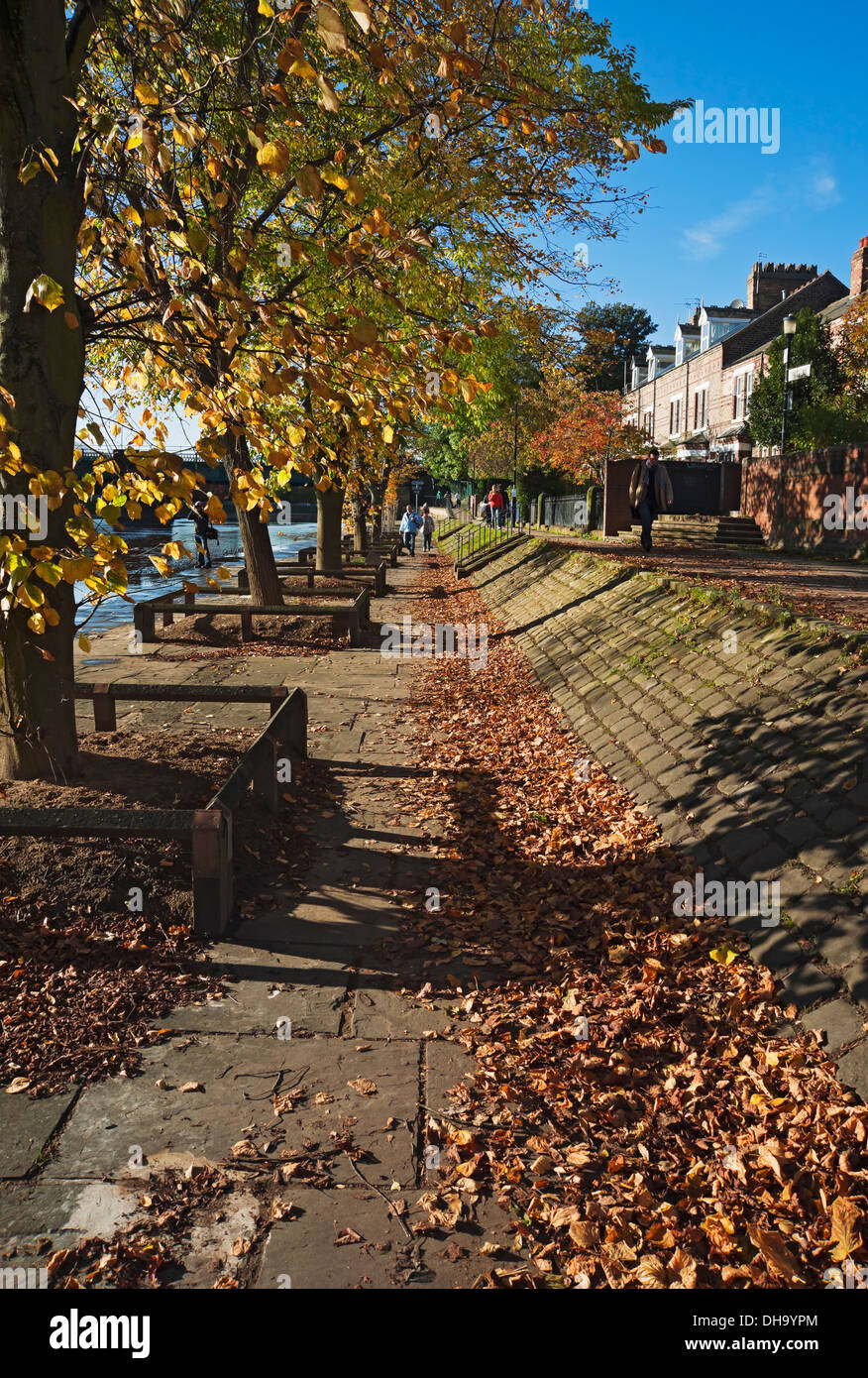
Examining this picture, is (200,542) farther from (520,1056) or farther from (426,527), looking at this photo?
(426,527)

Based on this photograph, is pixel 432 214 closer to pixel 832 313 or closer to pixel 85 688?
pixel 85 688

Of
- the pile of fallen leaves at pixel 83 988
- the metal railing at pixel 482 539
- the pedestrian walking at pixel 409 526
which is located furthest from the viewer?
the pedestrian walking at pixel 409 526

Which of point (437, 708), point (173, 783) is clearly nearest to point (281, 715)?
point (173, 783)

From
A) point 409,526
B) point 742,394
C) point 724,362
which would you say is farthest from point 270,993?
point 724,362

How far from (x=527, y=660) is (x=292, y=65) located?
33.7 ft

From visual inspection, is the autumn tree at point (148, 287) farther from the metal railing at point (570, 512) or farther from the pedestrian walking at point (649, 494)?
the metal railing at point (570, 512)
